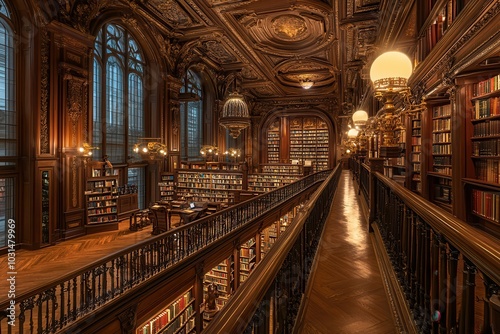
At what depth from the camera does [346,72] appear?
599 inches

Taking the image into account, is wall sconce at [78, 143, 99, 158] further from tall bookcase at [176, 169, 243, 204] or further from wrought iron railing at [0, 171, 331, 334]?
tall bookcase at [176, 169, 243, 204]

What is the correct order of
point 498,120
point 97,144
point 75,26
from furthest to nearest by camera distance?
point 97,144
point 75,26
point 498,120

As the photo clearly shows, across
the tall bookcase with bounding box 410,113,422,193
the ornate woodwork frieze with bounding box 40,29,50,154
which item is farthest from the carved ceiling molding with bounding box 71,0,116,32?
the tall bookcase with bounding box 410,113,422,193

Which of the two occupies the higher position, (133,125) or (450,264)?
(133,125)

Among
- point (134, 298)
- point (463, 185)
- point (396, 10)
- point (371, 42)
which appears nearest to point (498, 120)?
point (463, 185)

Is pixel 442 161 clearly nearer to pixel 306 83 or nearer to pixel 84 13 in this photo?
pixel 84 13

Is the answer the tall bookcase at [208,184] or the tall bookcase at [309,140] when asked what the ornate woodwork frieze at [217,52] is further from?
the tall bookcase at [309,140]

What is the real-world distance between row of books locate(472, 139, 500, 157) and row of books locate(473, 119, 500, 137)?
10 cm

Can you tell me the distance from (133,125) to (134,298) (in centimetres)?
956

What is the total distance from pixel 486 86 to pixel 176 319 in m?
6.57

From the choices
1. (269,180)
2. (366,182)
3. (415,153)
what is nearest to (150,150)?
(269,180)

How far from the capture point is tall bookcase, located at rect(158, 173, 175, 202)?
43.5 ft

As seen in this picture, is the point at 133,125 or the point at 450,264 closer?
the point at 450,264

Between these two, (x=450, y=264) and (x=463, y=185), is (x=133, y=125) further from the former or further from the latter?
(x=450, y=264)
